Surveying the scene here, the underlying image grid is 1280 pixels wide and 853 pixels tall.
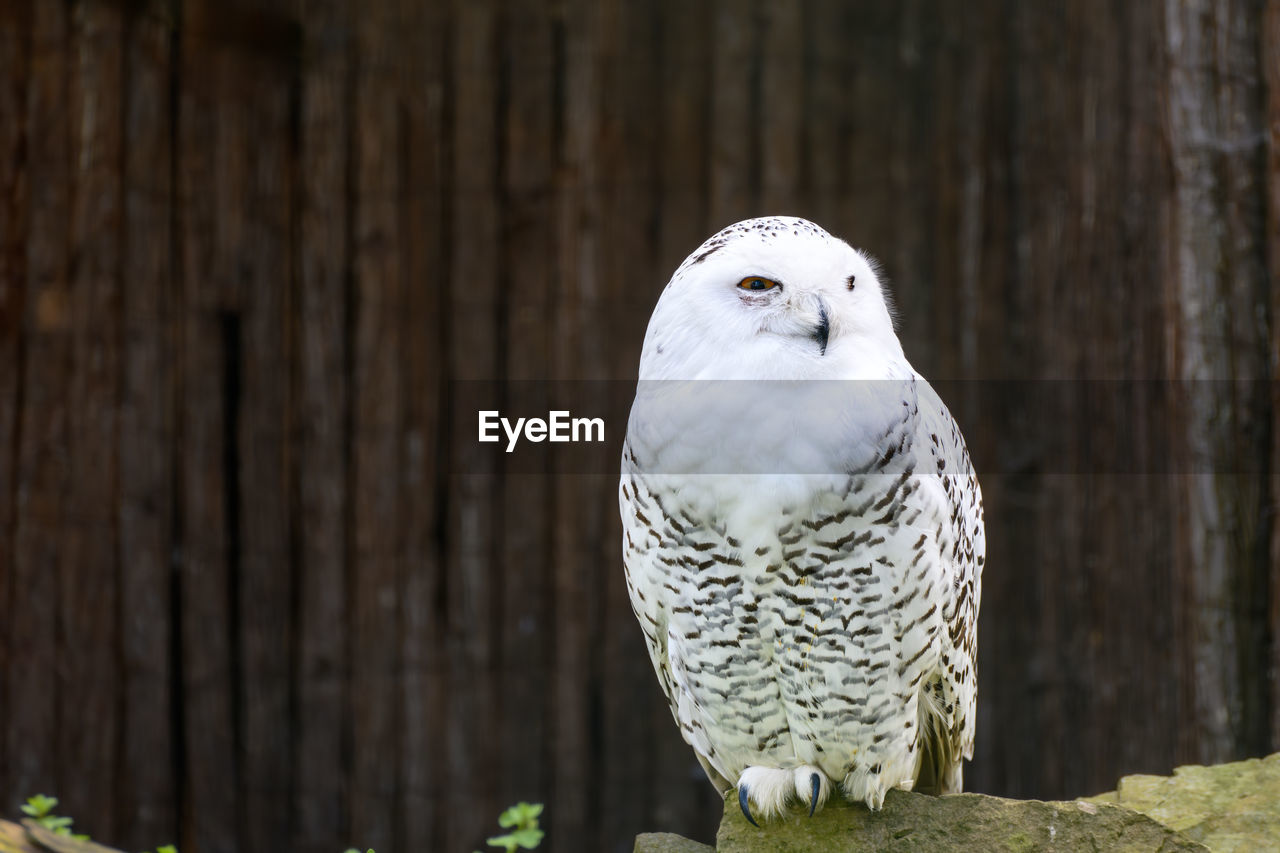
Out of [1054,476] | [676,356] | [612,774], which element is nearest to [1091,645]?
[1054,476]

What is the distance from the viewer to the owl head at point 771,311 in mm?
1551

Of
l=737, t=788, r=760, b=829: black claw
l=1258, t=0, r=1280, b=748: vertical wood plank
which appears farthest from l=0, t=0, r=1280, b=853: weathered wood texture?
l=737, t=788, r=760, b=829: black claw

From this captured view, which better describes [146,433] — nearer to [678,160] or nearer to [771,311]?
[678,160]

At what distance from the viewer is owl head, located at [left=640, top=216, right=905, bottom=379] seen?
61.1 inches

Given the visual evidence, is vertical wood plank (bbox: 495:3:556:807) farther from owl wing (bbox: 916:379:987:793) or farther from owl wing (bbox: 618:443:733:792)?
owl wing (bbox: 916:379:987:793)

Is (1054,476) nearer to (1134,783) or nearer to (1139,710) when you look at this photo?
(1139,710)

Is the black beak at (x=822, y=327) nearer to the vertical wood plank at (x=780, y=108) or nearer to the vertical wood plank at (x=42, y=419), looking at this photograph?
the vertical wood plank at (x=780, y=108)

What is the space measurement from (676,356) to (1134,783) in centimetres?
138

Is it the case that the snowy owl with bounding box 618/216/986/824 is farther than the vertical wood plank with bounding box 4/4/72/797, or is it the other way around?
the vertical wood plank with bounding box 4/4/72/797

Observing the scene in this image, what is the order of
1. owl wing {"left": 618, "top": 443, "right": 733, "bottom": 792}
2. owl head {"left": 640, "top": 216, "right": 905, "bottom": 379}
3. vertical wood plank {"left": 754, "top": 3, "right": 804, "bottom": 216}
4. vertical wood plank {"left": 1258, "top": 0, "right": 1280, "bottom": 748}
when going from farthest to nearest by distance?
vertical wood plank {"left": 754, "top": 3, "right": 804, "bottom": 216} → vertical wood plank {"left": 1258, "top": 0, "right": 1280, "bottom": 748} → owl wing {"left": 618, "top": 443, "right": 733, "bottom": 792} → owl head {"left": 640, "top": 216, "right": 905, "bottom": 379}

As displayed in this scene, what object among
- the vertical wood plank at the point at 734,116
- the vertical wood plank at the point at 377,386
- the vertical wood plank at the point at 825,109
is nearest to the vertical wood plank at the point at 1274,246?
the vertical wood plank at the point at 825,109

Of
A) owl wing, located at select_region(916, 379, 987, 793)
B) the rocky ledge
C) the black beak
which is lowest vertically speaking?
the rocky ledge

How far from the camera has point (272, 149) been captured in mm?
2795

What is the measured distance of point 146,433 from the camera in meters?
2.79
